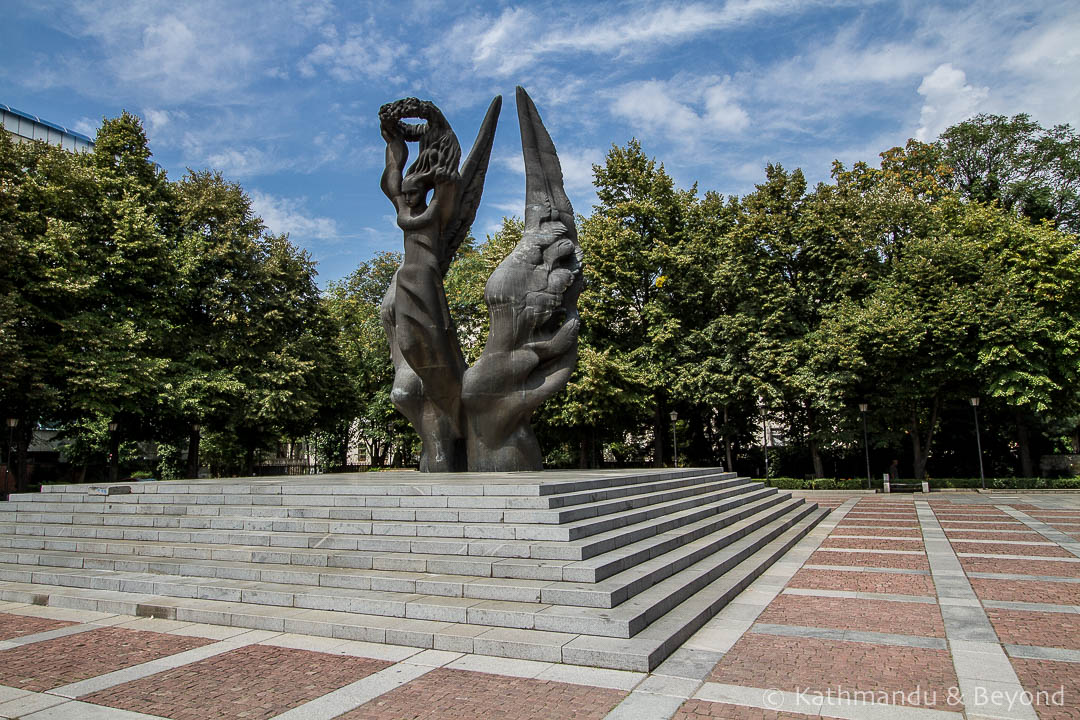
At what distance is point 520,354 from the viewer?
14203mm

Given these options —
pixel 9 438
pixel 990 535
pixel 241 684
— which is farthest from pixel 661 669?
pixel 9 438

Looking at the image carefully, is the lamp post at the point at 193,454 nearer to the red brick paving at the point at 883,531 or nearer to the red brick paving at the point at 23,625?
the red brick paving at the point at 23,625

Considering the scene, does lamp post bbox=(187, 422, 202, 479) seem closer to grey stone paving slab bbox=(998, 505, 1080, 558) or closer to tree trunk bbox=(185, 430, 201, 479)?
tree trunk bbox=(185, 430, 201, 479)

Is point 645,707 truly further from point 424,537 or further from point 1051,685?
point 424,537

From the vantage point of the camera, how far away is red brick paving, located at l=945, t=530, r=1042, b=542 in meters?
12.8

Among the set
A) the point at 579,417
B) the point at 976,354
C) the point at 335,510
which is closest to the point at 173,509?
the point at 335,510

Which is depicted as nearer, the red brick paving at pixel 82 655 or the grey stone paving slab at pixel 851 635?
the red brick paving at pixel 82 655

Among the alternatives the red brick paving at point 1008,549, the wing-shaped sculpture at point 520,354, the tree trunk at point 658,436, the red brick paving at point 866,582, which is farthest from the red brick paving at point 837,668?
the tree trunk at point 658,436

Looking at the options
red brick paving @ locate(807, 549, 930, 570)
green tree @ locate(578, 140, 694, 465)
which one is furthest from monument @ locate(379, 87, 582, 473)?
green tree @ locate(578, 140, 694, 465)

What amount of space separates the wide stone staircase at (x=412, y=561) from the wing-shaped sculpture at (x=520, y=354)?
3.17 meters

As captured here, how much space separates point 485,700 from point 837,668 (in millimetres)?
2797

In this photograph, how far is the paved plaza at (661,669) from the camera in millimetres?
4559

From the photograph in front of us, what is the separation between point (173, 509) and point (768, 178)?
29759mm

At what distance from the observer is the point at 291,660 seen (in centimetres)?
569
